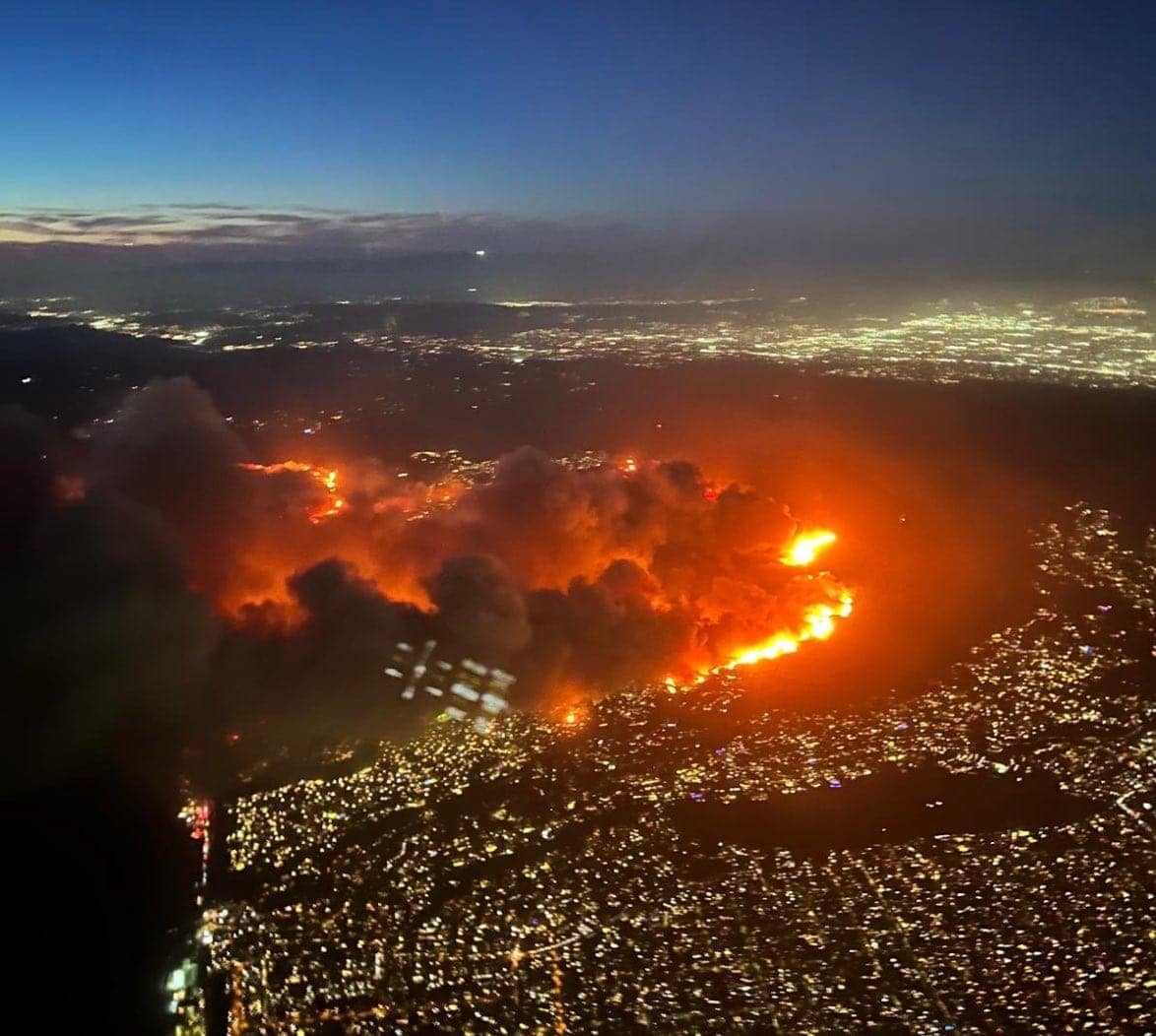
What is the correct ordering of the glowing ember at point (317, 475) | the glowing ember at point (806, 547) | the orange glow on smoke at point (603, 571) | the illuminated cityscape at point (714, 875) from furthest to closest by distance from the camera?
1. the glowing ember at point (317, 475)
2. the glowing ember at point (806, 547)
3. the orange glow on smoke at point (603, 571)
4. the illuminated cityscape at point (714, 875)

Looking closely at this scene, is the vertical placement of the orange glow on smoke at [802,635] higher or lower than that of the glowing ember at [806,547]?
lower

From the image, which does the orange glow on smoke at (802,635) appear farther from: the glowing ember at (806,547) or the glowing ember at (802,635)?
the glowing ember at (806,547)

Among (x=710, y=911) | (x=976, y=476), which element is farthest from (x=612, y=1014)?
(x=976, y=476)

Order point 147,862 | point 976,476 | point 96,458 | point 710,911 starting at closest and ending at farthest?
point 710,911, point 147,862, point 96,458, point 976,476

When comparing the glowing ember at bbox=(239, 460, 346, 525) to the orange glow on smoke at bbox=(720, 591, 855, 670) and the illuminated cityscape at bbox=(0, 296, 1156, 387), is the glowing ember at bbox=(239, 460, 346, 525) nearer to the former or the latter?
the orange glow on smoke at bbox=(720, 591, 855, 670)

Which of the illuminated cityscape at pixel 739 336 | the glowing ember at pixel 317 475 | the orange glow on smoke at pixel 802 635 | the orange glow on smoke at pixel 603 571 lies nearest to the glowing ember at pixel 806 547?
the orange glow on smoke at pixel 603 571

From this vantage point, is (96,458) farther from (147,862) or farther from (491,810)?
(491,810)

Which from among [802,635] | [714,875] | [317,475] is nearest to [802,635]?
[802,635]
